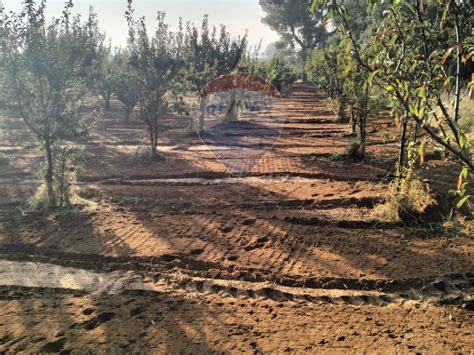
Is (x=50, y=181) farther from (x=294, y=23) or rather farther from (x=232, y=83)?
(x=294, y=23)

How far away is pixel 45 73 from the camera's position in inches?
266

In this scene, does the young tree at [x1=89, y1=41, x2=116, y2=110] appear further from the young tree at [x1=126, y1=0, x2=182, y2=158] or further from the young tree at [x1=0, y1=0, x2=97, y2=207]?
the young tree at [x1=0, y1=0, x2=97, y2=207]

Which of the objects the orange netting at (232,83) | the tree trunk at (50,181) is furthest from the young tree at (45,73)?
the orange netting at (232,83)

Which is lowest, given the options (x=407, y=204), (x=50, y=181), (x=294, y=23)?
(x=407, y=204)

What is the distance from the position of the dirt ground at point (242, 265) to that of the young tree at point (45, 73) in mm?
1513

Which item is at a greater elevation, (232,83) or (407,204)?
(232,83)

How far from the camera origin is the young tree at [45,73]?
257 inches

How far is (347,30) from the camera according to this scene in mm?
2037

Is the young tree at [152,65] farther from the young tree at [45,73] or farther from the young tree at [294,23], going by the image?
the young tree at [294,23]

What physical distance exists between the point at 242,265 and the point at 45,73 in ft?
15.3

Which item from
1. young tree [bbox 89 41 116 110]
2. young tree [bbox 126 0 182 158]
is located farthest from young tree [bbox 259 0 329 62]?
young tree [bbox 126 0 182 158]

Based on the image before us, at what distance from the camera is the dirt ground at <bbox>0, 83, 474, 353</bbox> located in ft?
11.8

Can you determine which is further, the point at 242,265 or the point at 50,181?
the point at 50,181

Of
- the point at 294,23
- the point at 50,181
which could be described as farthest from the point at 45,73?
the point at 294,23
